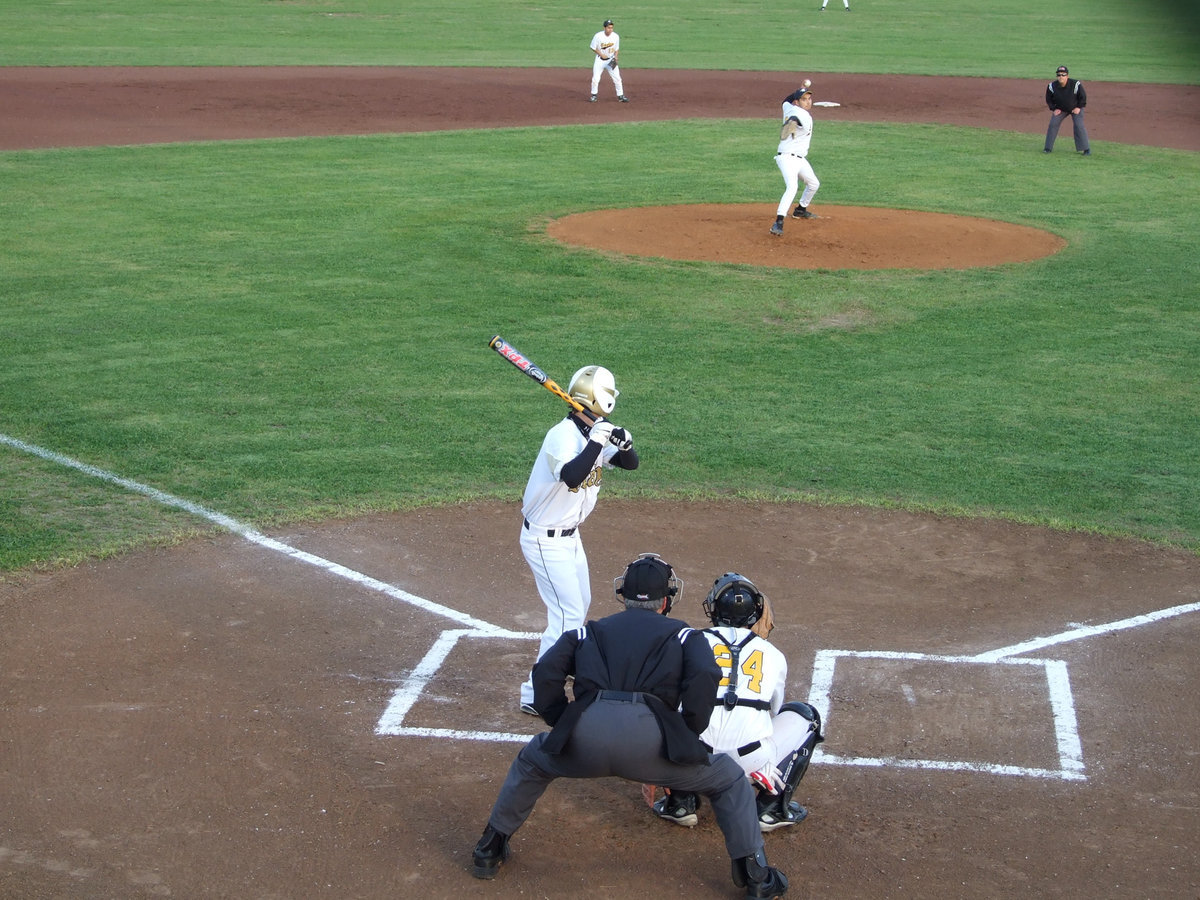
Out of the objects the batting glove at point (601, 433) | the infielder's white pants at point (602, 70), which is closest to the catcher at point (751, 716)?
the batting glove at point (601, 433)

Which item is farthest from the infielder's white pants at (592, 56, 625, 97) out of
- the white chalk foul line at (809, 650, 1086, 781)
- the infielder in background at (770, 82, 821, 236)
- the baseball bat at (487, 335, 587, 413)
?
the white chalk foul line at (809, 650, 1086, 781)

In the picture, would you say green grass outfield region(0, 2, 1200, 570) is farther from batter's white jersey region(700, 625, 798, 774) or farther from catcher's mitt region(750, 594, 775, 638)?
batter's white jersey region(700, 625, 798, 774)

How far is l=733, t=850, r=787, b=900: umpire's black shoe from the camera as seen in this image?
5348 mm

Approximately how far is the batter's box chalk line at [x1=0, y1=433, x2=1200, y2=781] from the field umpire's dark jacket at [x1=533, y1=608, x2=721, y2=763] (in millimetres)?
1595

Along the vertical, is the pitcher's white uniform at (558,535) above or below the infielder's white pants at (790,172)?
below

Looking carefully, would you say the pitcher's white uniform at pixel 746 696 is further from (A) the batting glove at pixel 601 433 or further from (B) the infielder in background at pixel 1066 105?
(B) the infielder in background at pixel 1066 105

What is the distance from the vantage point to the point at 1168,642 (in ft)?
26.0

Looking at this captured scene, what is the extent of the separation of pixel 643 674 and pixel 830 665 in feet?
8.68

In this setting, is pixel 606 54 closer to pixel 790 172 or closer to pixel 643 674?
pixel 790 172

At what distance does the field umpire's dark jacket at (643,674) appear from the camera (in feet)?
17.1

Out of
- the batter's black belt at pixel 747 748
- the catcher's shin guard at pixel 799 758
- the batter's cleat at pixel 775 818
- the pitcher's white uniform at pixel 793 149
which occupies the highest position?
the pitcher's white uniform at pixel 793 149

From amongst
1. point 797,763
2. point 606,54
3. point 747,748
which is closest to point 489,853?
point 747,748

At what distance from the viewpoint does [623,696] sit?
5.27m

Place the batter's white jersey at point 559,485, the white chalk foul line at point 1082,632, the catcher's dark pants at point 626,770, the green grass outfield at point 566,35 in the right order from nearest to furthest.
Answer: the catcher's dark pants at point 626,770 → the batter's white jersey at point 559,485 → the white chalk foul line at point 1082,632 → the green grass outfield at point 566,35
